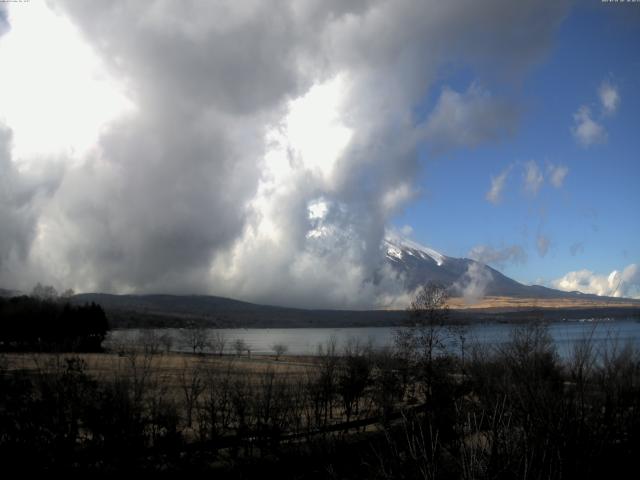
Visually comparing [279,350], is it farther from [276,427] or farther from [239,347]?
[276,427]

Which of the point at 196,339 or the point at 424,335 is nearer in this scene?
the point at 424,335

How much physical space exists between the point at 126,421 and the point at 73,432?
182 centimetres

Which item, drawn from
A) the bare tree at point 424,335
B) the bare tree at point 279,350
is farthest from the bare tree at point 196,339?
the bare tree at point 424,335

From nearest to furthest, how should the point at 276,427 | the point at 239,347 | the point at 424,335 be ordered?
the point at 276,427 → the point at 424,335 → the point at 239,347

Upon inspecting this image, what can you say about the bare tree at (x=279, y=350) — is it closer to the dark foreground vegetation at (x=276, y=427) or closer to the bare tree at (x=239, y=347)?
the bare tree at (x=239, y=347)

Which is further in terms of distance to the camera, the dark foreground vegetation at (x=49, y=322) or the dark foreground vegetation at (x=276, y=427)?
the dark foreground vegetation at (x=49, y=322)

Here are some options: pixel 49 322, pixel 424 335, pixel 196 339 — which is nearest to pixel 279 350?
pixel 196 339

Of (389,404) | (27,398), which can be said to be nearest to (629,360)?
(389,404)

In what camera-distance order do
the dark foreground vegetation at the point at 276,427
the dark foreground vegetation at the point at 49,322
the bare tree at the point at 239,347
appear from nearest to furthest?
the dark foreground vegetation at the point at 276,427
the dark foreground vegetation at the point at 49,322
the bare tree at the point at 239,347

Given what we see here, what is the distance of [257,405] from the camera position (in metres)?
22.4

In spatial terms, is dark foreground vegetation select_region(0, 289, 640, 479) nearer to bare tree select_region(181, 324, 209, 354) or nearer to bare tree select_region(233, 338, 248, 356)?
bare tree select_region(233, 338, 248, 356)

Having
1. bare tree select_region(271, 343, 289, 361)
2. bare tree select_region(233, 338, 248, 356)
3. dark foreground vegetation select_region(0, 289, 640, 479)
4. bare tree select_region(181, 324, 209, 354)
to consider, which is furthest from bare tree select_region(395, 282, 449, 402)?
bare tree select_region(181, 324, 209, 354)

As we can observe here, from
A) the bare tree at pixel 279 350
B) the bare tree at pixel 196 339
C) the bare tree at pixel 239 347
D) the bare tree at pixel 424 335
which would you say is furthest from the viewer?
the bare tree at pixel 196 339


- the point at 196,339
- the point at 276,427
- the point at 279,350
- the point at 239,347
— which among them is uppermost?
the point at 276,427
